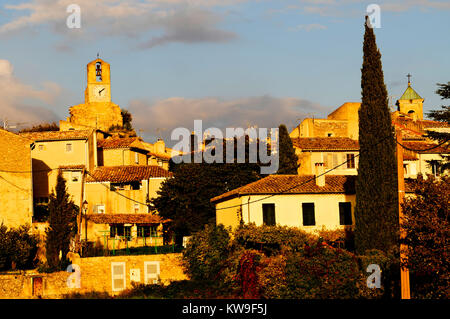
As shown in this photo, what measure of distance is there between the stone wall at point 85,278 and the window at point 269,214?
18.5 ft

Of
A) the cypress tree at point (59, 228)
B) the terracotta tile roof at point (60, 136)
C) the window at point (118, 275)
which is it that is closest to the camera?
the window at point (118, 275)

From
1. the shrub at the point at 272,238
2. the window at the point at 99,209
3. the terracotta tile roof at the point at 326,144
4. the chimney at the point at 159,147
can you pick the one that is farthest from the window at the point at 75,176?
the shrub at the point at 272,238

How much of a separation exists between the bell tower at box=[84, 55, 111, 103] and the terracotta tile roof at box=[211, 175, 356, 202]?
137ft

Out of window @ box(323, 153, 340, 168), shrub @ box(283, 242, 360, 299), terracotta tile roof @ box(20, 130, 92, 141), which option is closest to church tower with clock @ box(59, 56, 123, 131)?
terracotta tile roof @ box(20, 130, 92, 141)

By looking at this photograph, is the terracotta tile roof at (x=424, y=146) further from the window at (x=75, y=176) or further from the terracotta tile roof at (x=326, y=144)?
the window at (x=75, y=176)

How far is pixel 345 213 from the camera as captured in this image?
121ft

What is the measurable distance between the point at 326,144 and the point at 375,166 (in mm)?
20204

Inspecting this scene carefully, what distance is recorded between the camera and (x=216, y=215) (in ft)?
137

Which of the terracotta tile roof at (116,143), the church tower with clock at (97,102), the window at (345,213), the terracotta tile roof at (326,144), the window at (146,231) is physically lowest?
the window at (146,231)

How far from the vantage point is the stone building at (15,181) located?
144 feet

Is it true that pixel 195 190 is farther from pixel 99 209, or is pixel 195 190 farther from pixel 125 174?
pixel 99 209

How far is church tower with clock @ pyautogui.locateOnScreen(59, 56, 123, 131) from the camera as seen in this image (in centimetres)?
7650

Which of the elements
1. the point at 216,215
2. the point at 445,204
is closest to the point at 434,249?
the point at 445,204

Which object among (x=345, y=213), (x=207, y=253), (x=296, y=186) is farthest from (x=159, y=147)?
(x=207, y=253)
